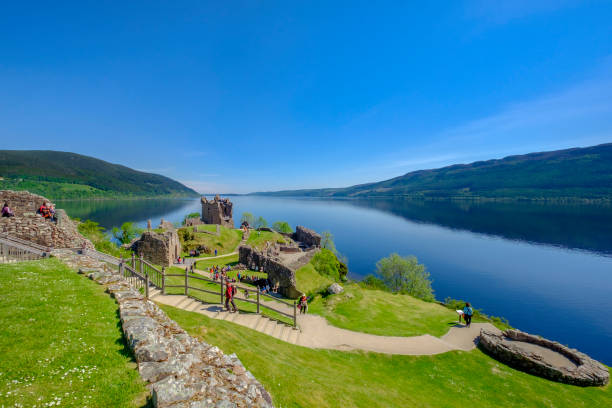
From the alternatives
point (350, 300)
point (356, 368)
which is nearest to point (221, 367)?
point (356, 368)

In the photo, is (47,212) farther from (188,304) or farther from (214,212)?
(214,212)

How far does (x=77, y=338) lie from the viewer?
643 centimetres

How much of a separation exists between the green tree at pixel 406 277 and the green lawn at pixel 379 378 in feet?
96.1

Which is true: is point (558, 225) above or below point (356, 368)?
below

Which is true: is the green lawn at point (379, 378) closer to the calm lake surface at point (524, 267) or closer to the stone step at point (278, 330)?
the stone step at point (278, 330)

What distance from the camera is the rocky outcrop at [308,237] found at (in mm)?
56625

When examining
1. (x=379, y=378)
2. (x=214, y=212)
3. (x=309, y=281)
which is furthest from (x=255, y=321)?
(x=214, y=212)

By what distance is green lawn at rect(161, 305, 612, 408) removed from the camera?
895 centimetres

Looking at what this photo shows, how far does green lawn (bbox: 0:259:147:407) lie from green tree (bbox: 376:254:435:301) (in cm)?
4615

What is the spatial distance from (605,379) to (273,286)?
2769 cm

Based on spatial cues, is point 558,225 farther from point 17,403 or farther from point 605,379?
point 17,403

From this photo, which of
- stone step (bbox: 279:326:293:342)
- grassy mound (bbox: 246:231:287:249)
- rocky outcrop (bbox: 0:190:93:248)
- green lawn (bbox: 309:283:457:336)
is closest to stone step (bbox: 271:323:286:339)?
stone step (bbox: 279:326:293:342)

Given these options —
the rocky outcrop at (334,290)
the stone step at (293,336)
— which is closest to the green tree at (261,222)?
the rocky outcrop at (334,290)

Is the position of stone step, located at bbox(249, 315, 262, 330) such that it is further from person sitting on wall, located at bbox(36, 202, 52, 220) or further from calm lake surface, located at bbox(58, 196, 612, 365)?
calm lake surface, located at bbox(58, 196, 612, 365)
